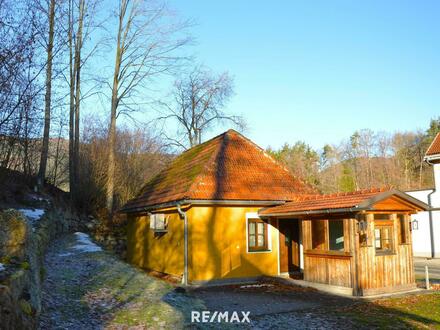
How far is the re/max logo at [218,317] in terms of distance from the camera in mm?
8408

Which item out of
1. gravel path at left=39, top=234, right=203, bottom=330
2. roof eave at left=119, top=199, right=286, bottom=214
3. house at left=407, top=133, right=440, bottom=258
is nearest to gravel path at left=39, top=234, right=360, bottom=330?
gravel path at left=39, top=234, right=203, bottom=330

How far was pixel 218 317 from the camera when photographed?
8758 mm

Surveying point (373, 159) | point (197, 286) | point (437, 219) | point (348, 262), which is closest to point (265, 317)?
point (348, 262)

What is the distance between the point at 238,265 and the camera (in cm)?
1370

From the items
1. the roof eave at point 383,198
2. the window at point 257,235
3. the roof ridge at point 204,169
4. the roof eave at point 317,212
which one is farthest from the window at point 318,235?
the roof ridge at point 204,169

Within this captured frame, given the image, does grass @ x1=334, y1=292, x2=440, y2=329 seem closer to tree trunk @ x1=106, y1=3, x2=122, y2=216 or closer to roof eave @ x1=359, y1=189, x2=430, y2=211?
roof eave @ x1=359, y1=189, x2=430, y2=211

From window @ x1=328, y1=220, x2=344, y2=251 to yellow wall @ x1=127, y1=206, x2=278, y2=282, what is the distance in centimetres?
258

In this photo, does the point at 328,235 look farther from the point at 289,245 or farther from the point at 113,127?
the point at 113,127

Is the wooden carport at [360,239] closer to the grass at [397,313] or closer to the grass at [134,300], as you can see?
the grass at [397,313]

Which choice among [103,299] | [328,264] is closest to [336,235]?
[328,264]

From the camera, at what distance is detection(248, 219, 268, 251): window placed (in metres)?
14.2

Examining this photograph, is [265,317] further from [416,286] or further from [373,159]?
[373,159]

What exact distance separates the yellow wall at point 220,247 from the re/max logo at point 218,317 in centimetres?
403

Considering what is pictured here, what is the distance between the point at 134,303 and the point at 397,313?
585cm
